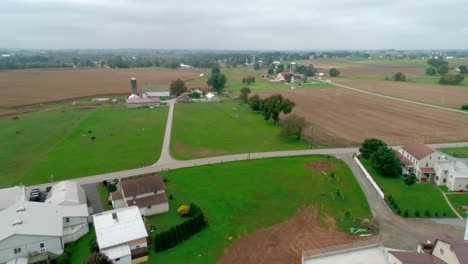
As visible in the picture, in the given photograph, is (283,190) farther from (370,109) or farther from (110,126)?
(370,109)

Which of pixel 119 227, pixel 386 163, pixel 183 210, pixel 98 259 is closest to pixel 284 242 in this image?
pixel 183 210

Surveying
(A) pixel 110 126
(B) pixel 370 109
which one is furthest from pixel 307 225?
(B) pixel 370 109

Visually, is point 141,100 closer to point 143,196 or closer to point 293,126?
point 293,126

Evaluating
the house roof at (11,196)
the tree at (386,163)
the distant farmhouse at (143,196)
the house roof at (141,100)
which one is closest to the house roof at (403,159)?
the tree at (386,163)

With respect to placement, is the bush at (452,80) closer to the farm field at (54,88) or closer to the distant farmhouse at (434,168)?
the distant farmhouse at (434,168)

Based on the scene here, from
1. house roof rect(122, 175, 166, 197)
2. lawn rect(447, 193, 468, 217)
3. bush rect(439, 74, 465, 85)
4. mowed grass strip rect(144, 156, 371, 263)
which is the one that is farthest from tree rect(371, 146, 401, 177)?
bush rect(439, 74, 465, 85)

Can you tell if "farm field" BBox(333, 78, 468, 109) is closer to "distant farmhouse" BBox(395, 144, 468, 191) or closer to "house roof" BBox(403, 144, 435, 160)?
"house roof" BBox(403, 144, 435, 160)
